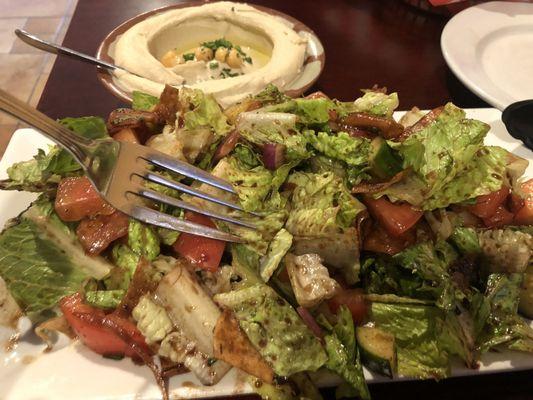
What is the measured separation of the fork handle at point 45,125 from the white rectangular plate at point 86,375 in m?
0.64

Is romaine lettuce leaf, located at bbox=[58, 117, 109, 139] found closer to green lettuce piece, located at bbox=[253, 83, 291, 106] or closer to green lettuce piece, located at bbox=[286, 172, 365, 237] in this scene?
green lettuce piece, located at bbox=[253, 83, 291, 106]

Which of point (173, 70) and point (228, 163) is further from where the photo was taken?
point (173, 70)

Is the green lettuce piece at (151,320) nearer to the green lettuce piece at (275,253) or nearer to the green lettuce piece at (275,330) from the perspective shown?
the green lettuce piece at (275,330)

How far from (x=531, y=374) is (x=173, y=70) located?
2.44 metres

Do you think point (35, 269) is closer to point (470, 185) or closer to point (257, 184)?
point (257, 184)

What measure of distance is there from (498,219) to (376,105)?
0.67m

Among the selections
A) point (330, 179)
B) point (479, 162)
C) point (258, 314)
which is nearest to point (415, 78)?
point (479, 162)

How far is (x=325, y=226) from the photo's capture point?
1568 millimetres

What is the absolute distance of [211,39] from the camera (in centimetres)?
333

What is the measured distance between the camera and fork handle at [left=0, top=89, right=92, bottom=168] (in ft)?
3.76

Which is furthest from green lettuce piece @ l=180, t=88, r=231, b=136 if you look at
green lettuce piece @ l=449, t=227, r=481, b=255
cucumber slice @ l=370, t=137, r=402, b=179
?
green lettuce piece @ l=449, t=227, r=481, b=255

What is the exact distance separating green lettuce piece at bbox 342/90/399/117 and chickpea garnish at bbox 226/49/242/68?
1.25 metres

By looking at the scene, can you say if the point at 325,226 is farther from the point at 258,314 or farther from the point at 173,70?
the point at 173,70

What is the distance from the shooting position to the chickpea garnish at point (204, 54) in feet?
10.2
